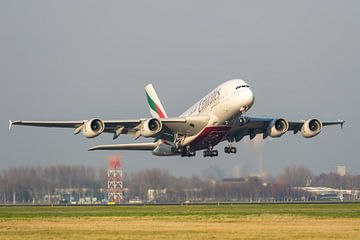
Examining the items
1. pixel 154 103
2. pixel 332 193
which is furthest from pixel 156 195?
pixel 332 193

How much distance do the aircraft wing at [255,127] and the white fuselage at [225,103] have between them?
3536mm

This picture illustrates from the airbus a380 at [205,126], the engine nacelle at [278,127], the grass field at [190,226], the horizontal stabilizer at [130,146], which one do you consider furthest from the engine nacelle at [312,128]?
the grass field at [190,226]

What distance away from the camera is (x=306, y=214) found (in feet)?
181

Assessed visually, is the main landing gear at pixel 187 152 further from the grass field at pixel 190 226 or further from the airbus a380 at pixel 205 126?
the grass field at pixel 190 226

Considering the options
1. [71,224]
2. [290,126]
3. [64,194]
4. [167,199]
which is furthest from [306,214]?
[64,194]

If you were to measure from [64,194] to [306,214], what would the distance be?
1538 inches

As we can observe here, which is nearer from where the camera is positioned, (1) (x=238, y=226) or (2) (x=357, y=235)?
(2) (x=357, y=235)

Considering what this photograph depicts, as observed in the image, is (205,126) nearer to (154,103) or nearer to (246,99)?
(246,99)

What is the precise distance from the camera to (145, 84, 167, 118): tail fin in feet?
271

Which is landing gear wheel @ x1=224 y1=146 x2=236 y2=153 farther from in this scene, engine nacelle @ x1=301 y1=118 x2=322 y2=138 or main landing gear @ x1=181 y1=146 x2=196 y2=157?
engine nacelle @ x1=301 y1=118 x2=322 y2=138

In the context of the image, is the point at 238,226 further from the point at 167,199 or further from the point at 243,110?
the point at 167,199

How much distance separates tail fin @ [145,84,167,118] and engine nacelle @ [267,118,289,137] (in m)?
13.0

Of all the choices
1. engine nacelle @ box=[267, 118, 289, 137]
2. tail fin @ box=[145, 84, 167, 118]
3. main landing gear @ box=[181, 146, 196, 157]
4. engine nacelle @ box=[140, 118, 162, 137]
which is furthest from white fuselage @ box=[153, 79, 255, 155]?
tail fin @ box=[145, 84, 167, 118]

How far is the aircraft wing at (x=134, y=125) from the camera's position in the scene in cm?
6806
